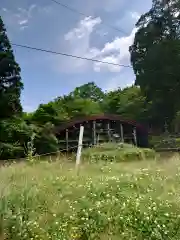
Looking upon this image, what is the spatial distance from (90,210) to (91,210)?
0.01 meters

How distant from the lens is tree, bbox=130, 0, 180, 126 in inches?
999

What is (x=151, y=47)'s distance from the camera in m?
26.7

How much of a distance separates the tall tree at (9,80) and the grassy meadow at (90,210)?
14691mm

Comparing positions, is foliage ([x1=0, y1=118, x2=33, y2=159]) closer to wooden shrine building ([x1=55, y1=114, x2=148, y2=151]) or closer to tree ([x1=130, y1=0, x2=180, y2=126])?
wooden shrine building ([x1=55, y1=114, x2=148, y2=151])

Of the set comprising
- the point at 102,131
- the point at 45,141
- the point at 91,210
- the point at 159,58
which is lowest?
the point at 91,210

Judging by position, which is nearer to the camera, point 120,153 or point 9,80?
point 120,153

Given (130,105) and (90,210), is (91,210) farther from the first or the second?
(130,105)

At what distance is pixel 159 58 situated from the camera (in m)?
25.7

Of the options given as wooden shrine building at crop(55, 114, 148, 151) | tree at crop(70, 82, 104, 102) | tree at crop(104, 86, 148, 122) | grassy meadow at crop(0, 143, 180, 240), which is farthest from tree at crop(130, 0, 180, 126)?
grassy meadow at crop(0, 143, 180, 240)

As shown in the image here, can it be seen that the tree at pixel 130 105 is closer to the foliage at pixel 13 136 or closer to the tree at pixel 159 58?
the tree at pixel 159 58

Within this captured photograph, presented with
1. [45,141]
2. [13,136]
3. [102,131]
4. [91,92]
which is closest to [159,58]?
[102,131]

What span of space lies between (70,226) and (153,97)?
23622mm

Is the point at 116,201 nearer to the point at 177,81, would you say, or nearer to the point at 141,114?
the point at 177,81

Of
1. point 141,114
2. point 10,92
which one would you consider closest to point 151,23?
point 141,114
